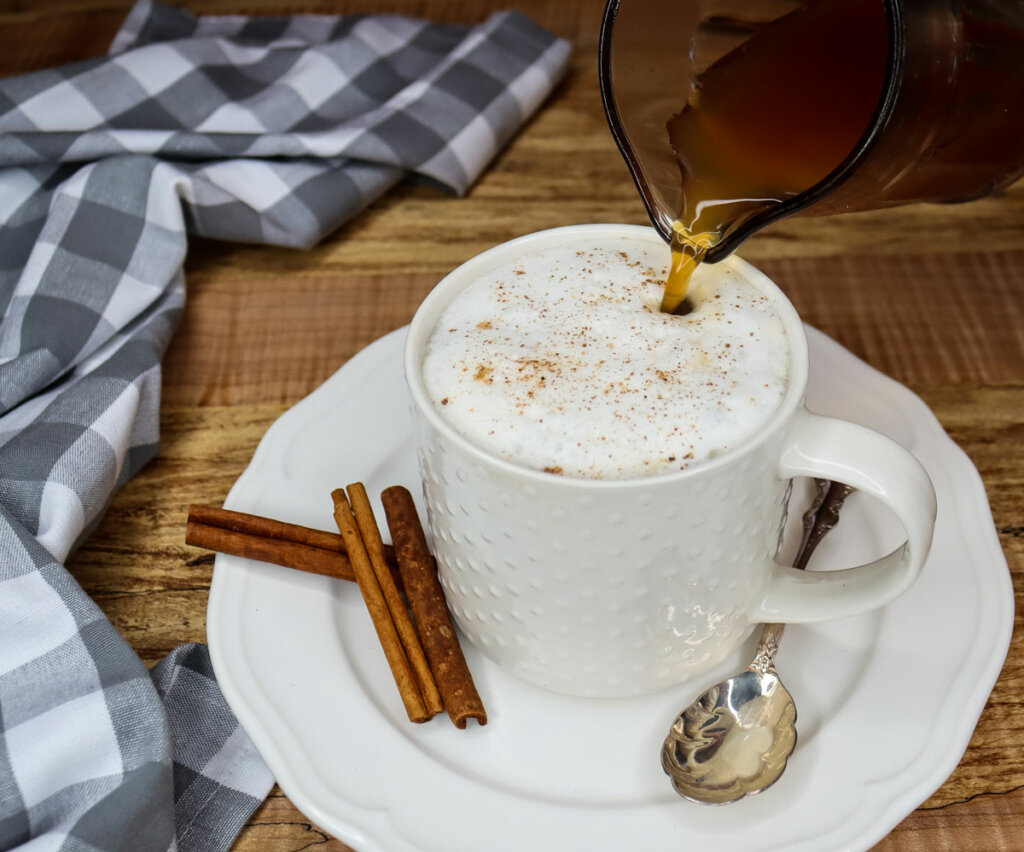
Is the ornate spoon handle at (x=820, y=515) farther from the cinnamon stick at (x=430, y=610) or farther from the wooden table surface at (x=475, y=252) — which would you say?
the cinnamon stick at (x=430, y=610)

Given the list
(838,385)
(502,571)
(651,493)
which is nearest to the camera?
(651,493)

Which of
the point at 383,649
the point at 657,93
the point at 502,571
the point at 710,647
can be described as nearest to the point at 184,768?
the point at 383,649

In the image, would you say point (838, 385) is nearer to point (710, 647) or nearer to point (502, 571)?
point (710, 647)

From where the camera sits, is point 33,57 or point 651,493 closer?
point 651,493

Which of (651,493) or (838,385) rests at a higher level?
(651,493)

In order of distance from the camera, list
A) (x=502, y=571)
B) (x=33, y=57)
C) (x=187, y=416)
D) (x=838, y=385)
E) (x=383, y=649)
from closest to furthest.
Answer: (x=502, y=571)
(x=383, y=649)
(x=838, y=385)
(x=187, y=416)
(x=33, y=57)

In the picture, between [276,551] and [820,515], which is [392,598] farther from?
[820,515]

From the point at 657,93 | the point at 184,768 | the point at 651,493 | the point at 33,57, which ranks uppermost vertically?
the point at 657,93
